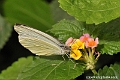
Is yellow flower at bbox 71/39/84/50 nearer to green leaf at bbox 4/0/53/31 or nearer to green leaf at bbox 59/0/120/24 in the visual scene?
green leaf at bbox 59/0/120/24

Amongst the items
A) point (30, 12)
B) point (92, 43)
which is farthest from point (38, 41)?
point (30, 12)

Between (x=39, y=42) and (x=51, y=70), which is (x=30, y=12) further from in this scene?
(x=51, y=70)

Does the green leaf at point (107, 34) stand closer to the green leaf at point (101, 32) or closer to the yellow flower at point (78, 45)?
the green leaf at point (101, 32)

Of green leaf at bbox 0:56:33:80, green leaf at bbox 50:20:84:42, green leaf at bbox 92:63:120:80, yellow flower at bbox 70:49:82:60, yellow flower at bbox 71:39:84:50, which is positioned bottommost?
green leaf at bbox 0:56:33:80

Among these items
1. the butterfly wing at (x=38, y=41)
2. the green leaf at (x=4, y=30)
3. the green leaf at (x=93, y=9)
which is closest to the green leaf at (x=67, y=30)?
the butterfly wing at (x=38, y=41)

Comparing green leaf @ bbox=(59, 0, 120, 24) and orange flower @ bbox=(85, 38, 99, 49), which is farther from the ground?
green leaf @ bbox=(59, 0, 120, 24)

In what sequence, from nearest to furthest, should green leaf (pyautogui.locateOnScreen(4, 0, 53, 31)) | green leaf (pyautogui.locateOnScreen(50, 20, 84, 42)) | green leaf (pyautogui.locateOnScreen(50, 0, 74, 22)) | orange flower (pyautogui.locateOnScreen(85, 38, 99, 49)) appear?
orange flower (pyautogui.locateOnScreen(85, 38, 99, 49))
green leaf (pyautogui.locateOnScreen(50, 20, 84, 42))
green leaf (pyautogui.locateOnScreen(50, 0, 74, 22))
green leaf (pyautogui.locateOnScreen(4, 0, 53, 31))

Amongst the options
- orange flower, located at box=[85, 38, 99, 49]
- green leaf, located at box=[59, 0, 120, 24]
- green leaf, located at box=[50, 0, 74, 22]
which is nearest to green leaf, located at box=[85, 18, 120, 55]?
orange flower, located at box=[85, 38, 99, 49]
